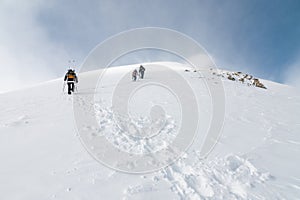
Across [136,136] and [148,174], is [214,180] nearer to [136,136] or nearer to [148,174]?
[148,174]

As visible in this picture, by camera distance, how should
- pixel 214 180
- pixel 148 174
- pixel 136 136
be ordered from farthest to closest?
pixel 136 136
pixel 148 174
pixel 214 180

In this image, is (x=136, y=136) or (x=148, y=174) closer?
(x=148, y=174)

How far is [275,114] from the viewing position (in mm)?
8781

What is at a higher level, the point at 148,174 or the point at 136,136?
the point at 136,136

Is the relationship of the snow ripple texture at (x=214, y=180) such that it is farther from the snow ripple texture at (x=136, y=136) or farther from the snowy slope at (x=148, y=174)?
the snow ripple texture at (x=136, y=136)

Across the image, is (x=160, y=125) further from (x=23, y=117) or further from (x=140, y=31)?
(x=140, y=31)

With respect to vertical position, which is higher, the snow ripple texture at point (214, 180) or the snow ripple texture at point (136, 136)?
the snow ripple texture at point (136, 136)

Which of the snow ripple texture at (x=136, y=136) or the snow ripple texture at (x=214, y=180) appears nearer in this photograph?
the snow ripple texture at (x=214, y=180)

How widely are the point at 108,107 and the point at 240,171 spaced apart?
6.29 metres

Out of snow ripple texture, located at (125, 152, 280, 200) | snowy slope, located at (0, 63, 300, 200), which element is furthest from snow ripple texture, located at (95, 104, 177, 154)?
snow ripple texture, located at (125, 152, 280, 200)

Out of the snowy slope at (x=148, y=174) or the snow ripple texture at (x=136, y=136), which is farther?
the snow ripple texture at (x=136, y=136)

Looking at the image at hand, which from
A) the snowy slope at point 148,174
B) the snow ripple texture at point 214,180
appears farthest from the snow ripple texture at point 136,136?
the snow ripple texture at point 214,180

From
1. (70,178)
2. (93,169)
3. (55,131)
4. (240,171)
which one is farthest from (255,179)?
(55,131)

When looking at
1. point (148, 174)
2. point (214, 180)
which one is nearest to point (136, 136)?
point (148, 174)
